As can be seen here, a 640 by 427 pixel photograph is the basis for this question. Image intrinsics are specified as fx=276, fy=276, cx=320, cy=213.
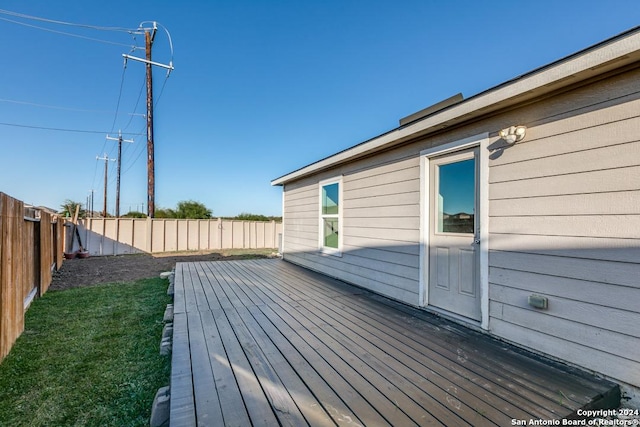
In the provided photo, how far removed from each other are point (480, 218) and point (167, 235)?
12.2m

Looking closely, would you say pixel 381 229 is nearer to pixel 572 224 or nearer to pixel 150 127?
pixel 572 224

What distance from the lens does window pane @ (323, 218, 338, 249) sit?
522 centimetres

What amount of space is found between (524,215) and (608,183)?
550 millimetres

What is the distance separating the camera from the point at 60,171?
760 inches

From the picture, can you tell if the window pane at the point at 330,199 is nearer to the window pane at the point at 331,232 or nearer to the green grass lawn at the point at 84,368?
the window pane at the point at 331,232

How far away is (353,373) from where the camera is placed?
1.83m

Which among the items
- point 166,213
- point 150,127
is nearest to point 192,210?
point 166,213

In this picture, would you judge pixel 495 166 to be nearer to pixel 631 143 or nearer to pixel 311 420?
pixel 631 143

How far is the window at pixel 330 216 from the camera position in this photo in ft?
16.8

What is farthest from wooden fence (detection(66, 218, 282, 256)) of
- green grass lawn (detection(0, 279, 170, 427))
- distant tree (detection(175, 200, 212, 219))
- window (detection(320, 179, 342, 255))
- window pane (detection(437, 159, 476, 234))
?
distant tree (detection(175, 200, 212, 219))

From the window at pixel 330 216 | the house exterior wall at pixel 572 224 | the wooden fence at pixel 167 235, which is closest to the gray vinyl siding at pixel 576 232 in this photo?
the house exterior wall at pixel 572 224

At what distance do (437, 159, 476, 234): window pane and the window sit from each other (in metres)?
2.17

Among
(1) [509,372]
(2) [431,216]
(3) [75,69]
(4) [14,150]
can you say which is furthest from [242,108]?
(4) [14,150]

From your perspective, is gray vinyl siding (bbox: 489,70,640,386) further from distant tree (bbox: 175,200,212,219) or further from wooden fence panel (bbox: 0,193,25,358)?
distant tree (bbox: 175,200,212,219)
